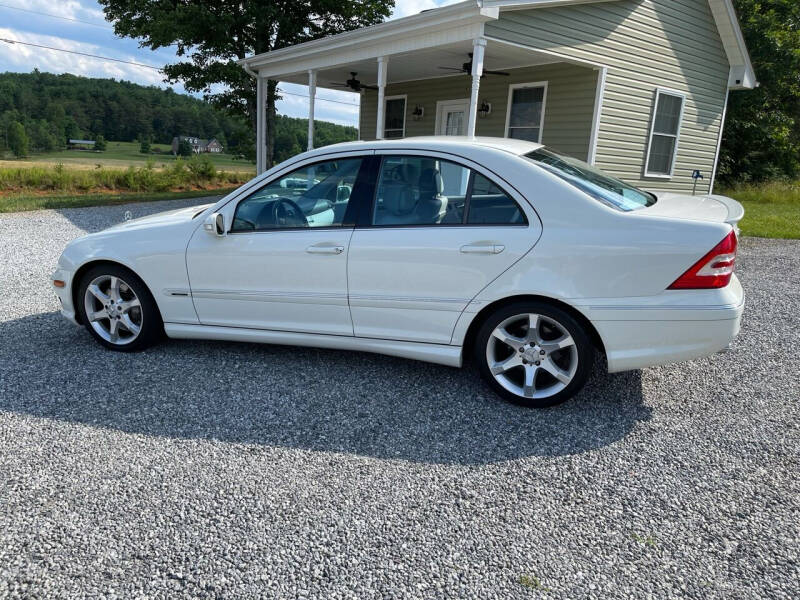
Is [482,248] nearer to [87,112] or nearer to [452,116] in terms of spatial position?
[452,116]

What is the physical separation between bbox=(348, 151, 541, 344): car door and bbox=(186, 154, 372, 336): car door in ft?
0.50

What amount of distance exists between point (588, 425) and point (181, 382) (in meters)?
2.61

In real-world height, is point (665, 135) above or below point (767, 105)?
below

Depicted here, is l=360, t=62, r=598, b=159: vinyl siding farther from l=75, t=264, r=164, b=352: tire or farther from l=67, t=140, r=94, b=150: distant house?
l=67, t=140, r=94, b=150: distant house

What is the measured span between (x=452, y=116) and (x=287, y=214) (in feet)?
33.1

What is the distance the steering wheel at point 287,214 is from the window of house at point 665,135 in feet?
33.7

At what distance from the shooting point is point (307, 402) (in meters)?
3.64

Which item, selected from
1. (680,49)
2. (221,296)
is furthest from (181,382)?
(680,49)

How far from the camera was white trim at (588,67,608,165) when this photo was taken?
414 inches

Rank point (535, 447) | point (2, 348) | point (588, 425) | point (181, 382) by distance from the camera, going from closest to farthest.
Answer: point (535, 447) < point (588, 425) < point (181, 382) < point (2, 348)

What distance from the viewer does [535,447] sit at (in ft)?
10.3

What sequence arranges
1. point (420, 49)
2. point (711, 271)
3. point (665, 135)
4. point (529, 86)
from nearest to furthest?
point (711, 271) < point (420, 49) < point (529, 86) < point (665, 135)

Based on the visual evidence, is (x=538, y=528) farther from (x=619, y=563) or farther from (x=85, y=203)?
(x=85, y=203)

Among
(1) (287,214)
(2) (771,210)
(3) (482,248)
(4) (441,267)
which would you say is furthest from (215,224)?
(2) (771,210)
